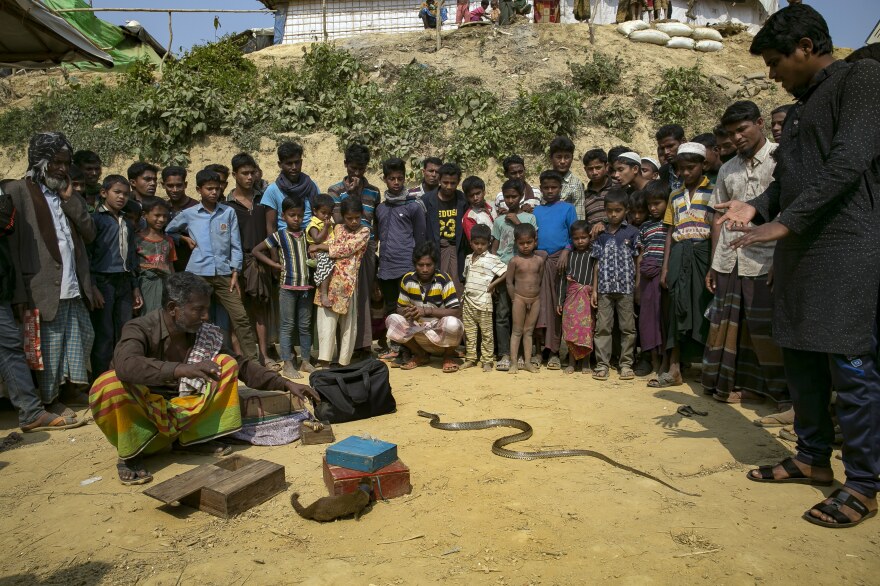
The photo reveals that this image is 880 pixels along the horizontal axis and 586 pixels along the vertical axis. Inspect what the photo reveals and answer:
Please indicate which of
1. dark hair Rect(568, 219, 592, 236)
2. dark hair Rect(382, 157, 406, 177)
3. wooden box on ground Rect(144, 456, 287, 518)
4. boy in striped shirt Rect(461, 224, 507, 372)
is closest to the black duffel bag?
wooden box on ground Rect(144, 456, 287, 518)

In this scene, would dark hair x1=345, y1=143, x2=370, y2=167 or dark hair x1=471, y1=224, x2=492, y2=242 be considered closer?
dark hair x1=471, y1=224, x2=492, y2=242

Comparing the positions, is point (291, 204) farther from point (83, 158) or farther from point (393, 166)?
point (83, 158)

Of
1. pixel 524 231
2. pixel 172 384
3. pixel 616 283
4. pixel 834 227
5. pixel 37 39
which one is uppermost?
pixel 37 39

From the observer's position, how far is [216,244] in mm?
6680

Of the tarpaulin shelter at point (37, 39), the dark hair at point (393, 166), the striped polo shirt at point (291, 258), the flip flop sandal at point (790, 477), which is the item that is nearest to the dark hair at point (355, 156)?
the dark hair at point (393, 166)

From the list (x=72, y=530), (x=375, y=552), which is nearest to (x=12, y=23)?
(x=72, y=530)

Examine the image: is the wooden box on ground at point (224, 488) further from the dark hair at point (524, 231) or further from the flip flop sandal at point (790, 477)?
the dark hair at point (524, 231)

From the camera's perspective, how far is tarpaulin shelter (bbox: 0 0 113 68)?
545 centimetres

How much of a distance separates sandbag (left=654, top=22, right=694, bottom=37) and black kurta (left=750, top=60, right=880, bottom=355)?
1564 cm

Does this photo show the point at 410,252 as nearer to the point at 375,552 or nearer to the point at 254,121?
the point at 375,552

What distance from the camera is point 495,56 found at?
1652cm

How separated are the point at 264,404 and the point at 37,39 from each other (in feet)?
13.8

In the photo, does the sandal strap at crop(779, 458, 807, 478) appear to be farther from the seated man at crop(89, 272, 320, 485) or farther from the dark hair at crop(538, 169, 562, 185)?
the dark hair at crop(538, 169, 562, 185)

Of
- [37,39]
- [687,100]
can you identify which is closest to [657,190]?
[37,39]
